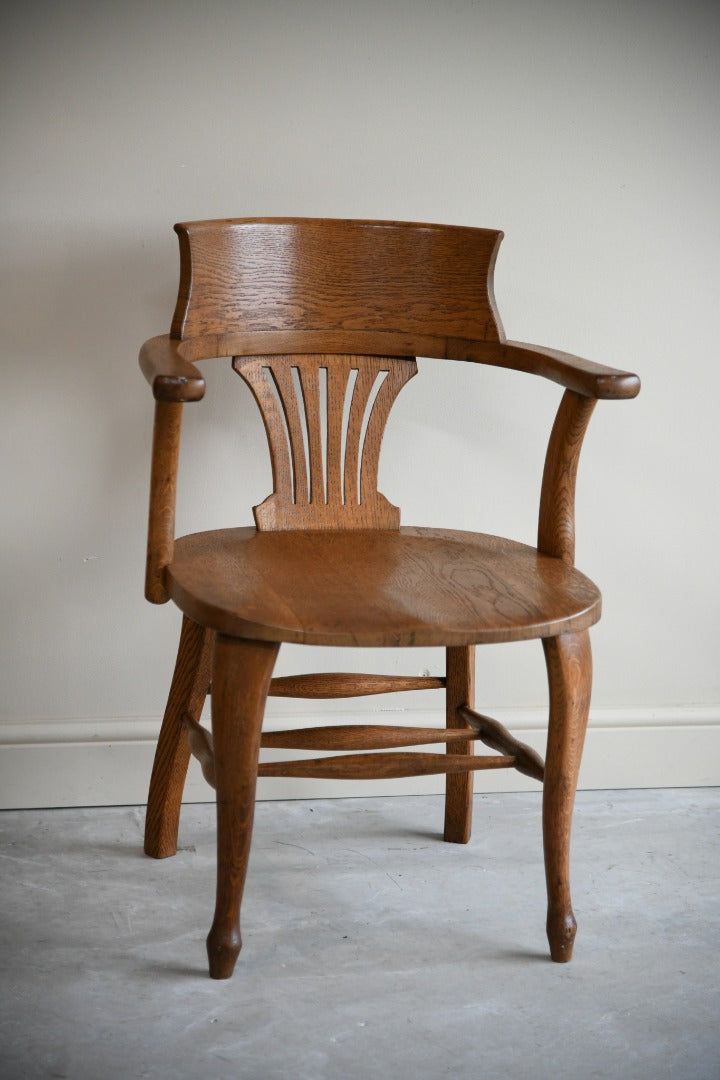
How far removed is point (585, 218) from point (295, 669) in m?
0.83

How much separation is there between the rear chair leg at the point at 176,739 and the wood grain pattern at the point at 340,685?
4.0 inches

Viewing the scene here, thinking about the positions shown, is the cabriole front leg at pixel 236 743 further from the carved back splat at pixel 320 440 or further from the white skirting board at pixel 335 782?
the white skirting board at pixel 335 782

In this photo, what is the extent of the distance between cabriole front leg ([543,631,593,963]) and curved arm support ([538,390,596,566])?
0.54 feet

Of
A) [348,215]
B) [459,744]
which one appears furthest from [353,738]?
[348,215]

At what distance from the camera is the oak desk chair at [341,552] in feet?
3.89

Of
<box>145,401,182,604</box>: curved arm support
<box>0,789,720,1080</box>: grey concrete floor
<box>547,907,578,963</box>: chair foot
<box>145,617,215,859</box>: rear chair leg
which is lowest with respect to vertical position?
<box>0,789,720,1080</box>: grey concrete floor

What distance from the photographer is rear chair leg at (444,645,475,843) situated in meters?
1.57

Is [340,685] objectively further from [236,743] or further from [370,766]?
[236,743]

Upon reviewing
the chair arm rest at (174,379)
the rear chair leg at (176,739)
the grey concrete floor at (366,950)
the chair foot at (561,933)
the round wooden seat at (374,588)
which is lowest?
the grey concrete floor at (366,950)

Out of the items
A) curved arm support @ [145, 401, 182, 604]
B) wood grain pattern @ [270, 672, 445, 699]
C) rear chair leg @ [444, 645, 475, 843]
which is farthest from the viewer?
rear chair leg @ [444, 645, 475, 843]

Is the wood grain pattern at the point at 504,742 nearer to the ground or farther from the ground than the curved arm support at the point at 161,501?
nearer to the ground

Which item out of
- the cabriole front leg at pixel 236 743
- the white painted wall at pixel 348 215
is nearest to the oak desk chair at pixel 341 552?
the cabriole front leg at pixel 236 743

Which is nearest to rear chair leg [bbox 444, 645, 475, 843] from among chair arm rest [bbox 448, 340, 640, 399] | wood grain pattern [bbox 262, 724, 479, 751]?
wood grain pattern [bbox 262, 724, 479, 751]

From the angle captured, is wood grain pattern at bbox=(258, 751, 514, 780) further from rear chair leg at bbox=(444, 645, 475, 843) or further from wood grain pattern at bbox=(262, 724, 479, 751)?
rear chair leg at bbox=(444, 645, 475, 843)
